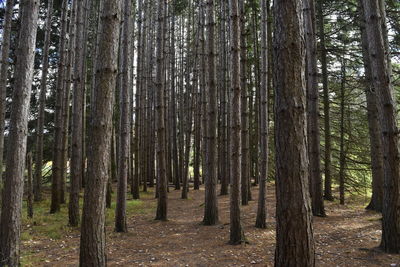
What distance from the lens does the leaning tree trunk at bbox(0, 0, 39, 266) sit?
4359 mm

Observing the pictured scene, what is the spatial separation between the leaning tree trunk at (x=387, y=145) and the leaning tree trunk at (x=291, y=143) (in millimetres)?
3354

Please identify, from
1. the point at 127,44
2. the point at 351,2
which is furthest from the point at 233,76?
the point at 351,2

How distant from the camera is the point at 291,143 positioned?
2.90 m

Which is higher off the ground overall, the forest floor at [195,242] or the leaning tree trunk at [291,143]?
the leaning tree trunk at [291,143]

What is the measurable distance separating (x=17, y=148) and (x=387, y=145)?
615cm

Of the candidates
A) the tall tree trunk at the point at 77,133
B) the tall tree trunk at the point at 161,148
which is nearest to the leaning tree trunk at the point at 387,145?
the tall tree trunk at the point at 161,148

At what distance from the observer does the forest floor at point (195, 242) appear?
539 centimetres

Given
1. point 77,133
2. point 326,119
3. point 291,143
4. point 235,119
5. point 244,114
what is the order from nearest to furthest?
point 291,143 < point 235,119 < point 77,133 < point 244,114 < point 326,119

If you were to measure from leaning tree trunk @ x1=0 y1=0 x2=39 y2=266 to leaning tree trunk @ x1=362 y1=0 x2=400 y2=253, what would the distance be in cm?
591

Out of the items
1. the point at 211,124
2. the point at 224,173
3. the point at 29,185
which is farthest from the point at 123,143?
the point at 224,173

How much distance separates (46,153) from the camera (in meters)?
16.2

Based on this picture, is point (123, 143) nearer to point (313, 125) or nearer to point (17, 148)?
point (17, 148)

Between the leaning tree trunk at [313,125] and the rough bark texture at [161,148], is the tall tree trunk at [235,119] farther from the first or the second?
the leaning tree trunk at [313,125]

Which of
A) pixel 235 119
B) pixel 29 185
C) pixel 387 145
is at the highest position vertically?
pixel 235 119
